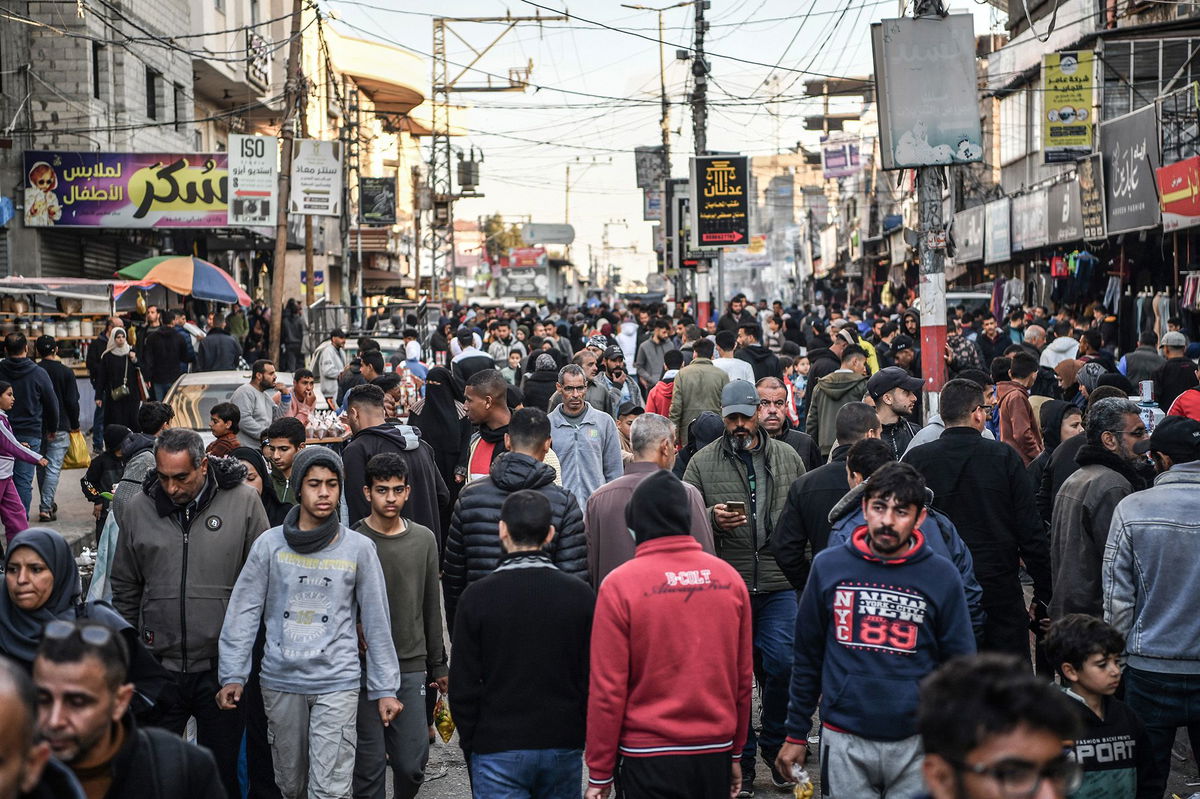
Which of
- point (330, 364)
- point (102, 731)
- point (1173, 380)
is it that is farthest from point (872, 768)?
point (330, 364)

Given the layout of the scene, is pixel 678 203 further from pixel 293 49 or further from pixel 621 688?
pixel 621 688

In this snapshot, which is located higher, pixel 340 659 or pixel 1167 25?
pixel 1167 25

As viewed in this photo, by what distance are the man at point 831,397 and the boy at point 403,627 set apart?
538 centimetres

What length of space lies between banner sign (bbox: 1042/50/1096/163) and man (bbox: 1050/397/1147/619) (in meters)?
17.9

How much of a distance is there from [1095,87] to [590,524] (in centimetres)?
2213

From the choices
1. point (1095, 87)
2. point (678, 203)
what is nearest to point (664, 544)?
point (1095, 87)

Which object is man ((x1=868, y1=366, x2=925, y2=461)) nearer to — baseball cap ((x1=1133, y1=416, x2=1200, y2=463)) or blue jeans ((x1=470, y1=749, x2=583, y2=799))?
baseball cap ((x1=1133, y1=416, x2=1200, y2=463))

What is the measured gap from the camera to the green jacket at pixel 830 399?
11.0 m

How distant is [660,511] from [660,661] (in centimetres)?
52

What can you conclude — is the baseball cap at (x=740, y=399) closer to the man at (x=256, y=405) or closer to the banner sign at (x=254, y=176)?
the man at (x=256, y=405)

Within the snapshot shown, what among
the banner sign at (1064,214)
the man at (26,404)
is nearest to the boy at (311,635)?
the man at (26,404)

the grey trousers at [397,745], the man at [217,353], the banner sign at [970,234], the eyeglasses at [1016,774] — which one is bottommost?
the grey trousers at [397,745]

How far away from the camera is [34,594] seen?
4.67 m

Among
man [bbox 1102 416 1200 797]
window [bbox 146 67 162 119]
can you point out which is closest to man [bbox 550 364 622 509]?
man [bbox 1102 416 1200 797]
